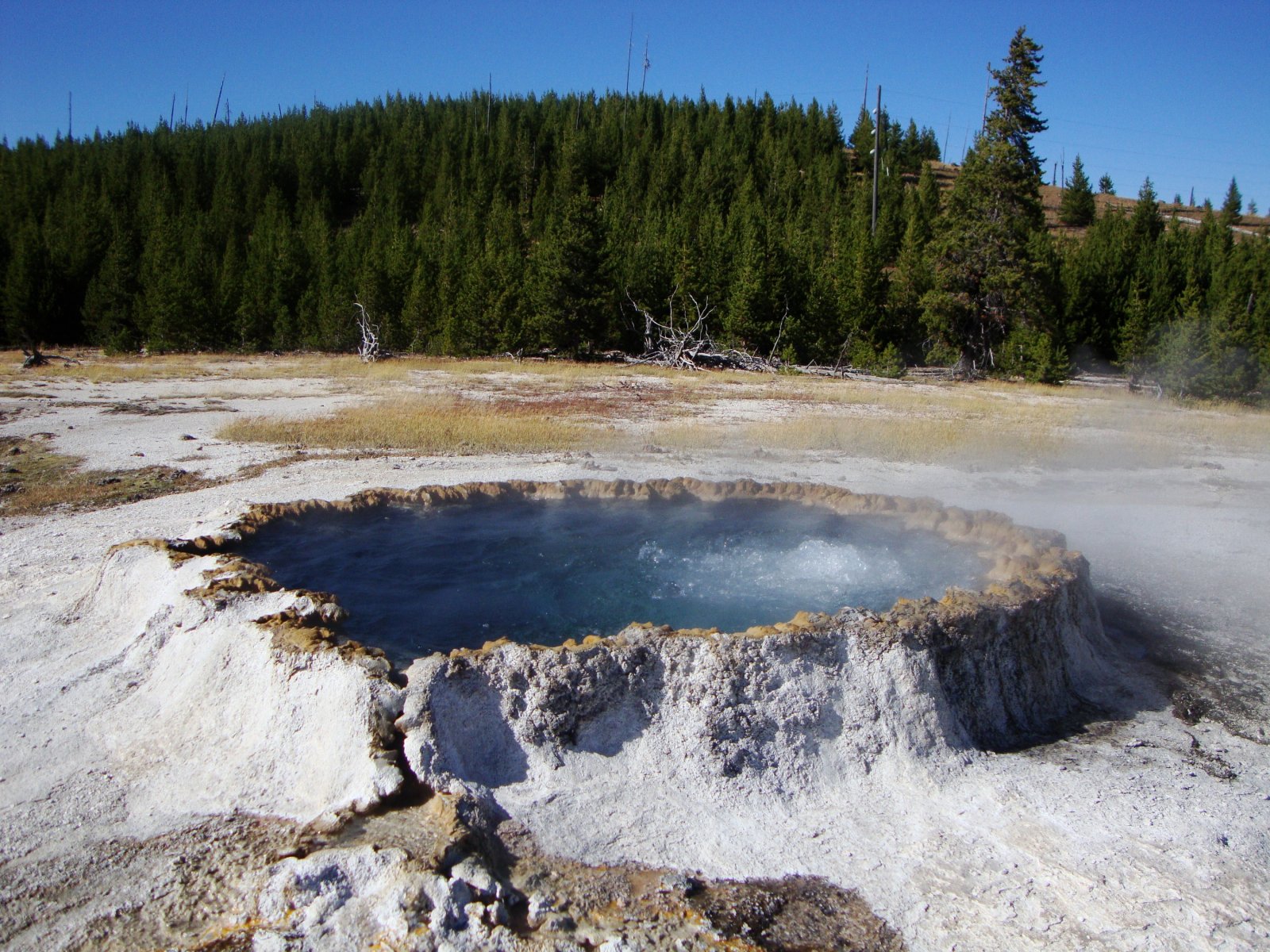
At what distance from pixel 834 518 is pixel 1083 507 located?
4.90 m

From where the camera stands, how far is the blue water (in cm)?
682

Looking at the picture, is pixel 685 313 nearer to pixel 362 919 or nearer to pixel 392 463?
pixel 392 463

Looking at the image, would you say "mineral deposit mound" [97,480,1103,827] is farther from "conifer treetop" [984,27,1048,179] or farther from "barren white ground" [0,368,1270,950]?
"conifer treetop" [984,27,1048,179]

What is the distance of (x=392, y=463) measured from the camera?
1234 centimetres

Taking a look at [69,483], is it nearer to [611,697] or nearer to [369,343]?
[611,697]

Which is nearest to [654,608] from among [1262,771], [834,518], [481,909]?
[834,518]

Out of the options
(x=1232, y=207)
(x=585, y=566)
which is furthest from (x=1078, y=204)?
(x=585, y=566)

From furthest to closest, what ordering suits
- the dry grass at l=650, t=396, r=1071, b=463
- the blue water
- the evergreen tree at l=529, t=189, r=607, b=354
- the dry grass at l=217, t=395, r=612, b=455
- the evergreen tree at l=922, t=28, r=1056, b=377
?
the evergreen tree at l=529, t=189, r=607, b=354 < the evergreen tree at l=922, t=28, r=1056, b=377 < the dry grass at l=650, t=396, r=1071, b=463 < the dry grass at l=217, t=395, r=612, b=455 < the blue water

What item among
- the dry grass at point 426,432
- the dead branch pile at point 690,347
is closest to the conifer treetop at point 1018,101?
the dead branch pile at point 690,347

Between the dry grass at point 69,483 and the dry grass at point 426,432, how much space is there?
238cm

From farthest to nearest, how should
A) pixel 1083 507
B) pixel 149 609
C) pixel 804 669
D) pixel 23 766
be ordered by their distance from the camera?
pixel 1083 507 < pixel 149 609 < pixel 804 669 < pixel 23 766

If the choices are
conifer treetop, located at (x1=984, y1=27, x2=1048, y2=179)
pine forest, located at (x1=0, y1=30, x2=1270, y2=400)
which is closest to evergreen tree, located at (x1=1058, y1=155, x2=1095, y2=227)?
pine forest, located at (x1=0, y1=30, x2=1270, y2=400)

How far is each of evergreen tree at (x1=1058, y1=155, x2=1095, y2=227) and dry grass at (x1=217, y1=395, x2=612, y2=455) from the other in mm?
55096

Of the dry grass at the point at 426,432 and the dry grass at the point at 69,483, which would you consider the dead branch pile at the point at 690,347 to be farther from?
the dry grass at the point at 69,483
